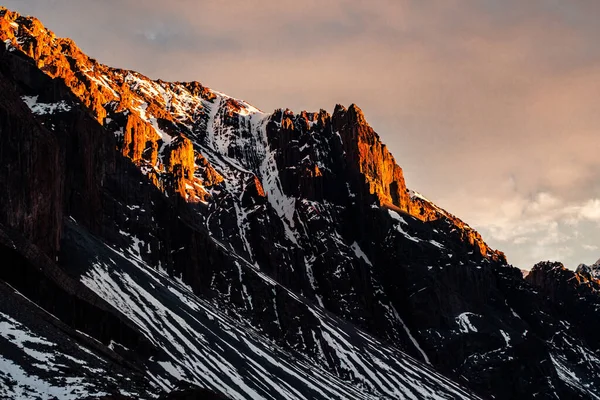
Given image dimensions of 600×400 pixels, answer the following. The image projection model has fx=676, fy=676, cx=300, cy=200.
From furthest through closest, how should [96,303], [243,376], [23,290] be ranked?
1. [243,376]
2. [96,303]
3. [23,290]

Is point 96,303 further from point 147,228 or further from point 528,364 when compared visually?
point 528,364

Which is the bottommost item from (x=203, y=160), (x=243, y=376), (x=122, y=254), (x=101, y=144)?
(x=243, y=376)

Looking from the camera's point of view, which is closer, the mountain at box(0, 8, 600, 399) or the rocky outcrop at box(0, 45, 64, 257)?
the mountain at box(0, 8, 600, 399)

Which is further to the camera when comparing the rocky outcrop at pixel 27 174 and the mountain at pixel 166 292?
the rocky outcrop at pixel 27 174

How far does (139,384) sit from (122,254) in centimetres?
7504

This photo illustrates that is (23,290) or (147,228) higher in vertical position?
(147,228)

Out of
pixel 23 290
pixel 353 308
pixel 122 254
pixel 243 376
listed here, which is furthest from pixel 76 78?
pixel 23 290

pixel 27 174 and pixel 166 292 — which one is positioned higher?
pixel 27 174

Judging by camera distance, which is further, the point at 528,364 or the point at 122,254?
the point at 528,364

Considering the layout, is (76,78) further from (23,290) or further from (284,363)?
(23,290)

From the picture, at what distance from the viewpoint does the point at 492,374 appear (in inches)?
7279

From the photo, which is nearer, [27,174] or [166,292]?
[27,174]

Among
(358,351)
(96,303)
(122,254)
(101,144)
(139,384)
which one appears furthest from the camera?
(358,351)

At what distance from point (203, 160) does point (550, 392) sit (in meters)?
119
